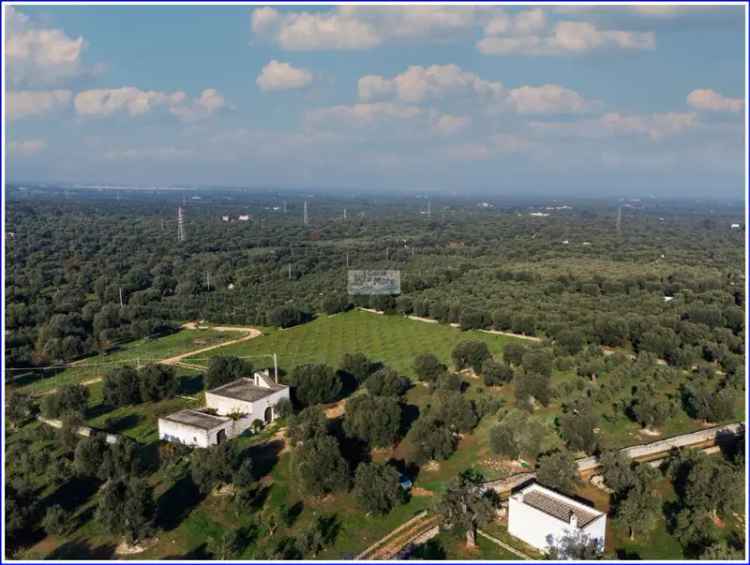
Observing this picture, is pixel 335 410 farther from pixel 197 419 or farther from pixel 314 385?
pixel 197 419

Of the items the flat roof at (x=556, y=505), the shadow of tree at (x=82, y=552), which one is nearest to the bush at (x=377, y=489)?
the flat roof at (x=556, y=505)

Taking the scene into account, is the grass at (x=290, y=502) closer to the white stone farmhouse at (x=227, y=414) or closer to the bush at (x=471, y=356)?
the white stone farmhouse at (x=227, y=414)

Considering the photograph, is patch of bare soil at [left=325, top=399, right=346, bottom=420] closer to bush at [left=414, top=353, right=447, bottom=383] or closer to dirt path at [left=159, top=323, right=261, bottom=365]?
bush at [left=414, top=353, right=447, bottom=383]

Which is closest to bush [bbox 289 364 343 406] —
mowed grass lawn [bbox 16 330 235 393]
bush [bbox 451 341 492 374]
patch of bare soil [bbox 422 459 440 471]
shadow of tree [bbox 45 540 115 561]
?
patch of bare soil [bbox 422 459 440 471]

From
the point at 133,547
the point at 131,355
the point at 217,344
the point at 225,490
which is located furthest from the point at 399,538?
the point at 131,355

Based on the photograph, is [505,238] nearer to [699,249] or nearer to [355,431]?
[699,249]

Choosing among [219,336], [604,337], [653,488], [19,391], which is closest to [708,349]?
[604,337]
